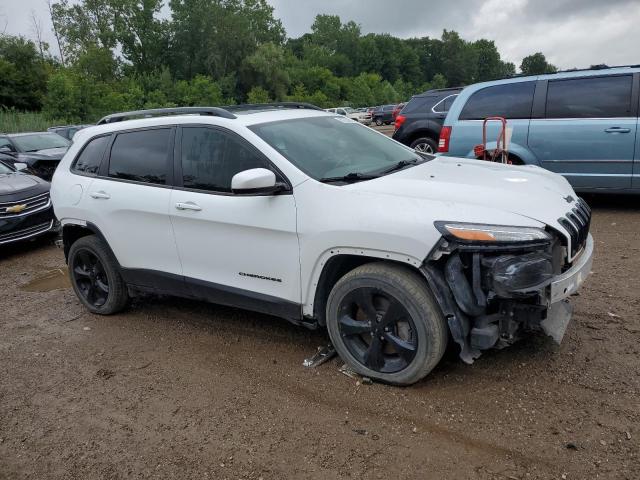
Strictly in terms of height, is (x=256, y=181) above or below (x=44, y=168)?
above

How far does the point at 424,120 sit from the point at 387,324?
313 inches

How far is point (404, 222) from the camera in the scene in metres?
3.05

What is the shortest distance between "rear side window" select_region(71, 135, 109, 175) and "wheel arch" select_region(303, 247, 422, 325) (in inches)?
96.4

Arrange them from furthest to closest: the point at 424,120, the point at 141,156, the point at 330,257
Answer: the point at 424,120 → the point at 141,156 → the point at 330,257

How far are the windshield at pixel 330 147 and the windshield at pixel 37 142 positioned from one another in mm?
11538

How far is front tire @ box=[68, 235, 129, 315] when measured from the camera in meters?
4.76

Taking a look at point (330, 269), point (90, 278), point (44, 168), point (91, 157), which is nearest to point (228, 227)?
point (330, 269)

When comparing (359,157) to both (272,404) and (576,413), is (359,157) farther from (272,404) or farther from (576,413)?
(576,413)

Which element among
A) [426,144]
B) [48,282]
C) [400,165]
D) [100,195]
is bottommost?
[48,282]

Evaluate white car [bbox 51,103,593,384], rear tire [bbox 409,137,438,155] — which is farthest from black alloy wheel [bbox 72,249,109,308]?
rear tire [bbox 409,137,438,155]

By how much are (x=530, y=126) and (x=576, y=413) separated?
5.15 metres

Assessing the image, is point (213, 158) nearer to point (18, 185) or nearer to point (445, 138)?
point (445, 138)

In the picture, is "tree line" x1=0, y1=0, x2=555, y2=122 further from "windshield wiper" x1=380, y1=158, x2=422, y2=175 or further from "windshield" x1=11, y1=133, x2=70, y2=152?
"windshield wiper" x1=380, y1=158, x2=422, y2=175

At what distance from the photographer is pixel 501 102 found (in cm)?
753
